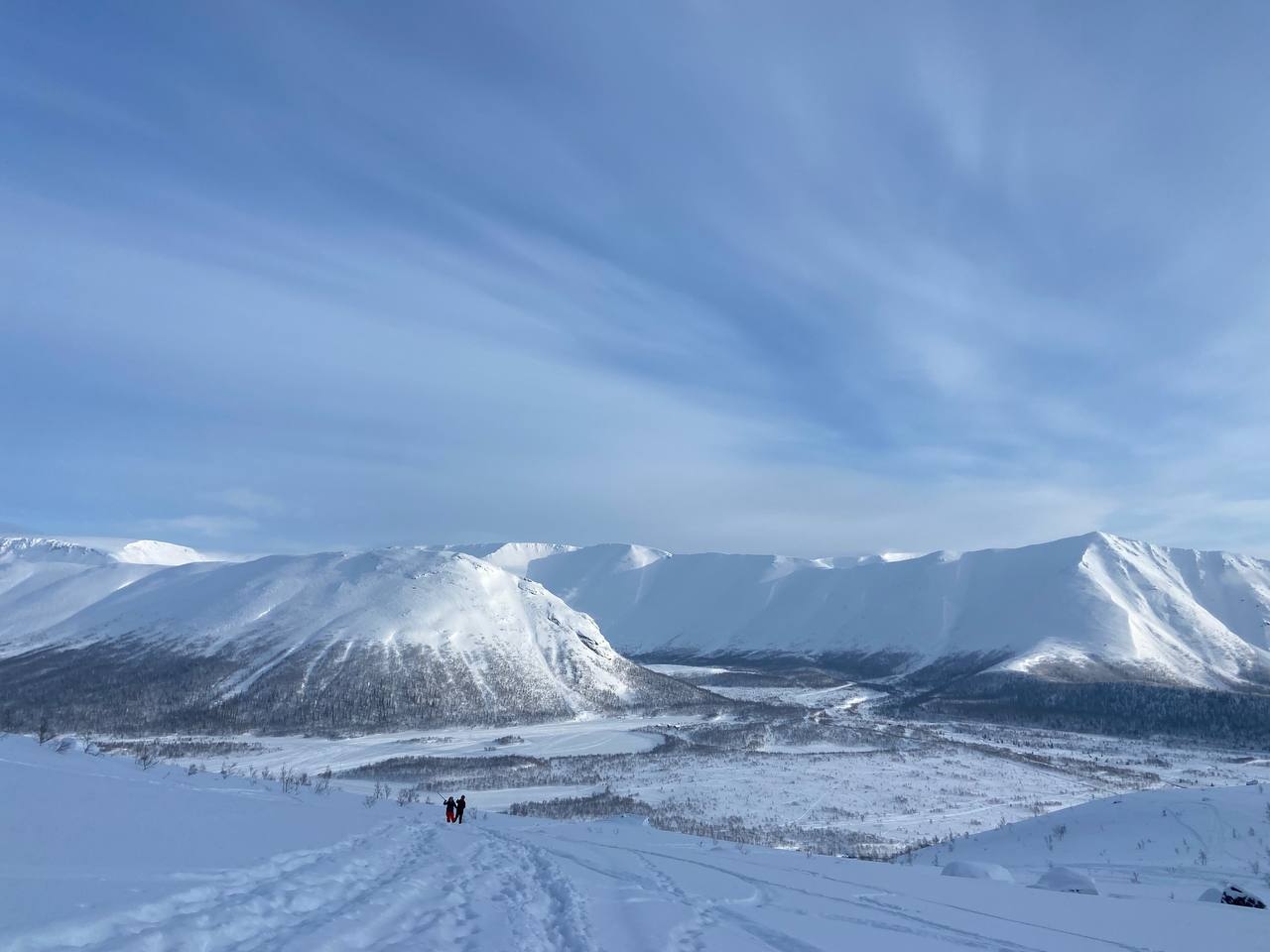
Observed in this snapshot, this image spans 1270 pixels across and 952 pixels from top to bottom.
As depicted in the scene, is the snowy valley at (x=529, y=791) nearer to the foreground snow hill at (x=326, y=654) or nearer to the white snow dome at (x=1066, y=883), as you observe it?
the white snow dome at (x=1066, y=883)

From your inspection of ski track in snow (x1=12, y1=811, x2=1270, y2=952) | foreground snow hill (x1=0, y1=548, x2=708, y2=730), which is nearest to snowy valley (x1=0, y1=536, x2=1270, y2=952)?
ski track in snow (x1=12, y1=811, x2=1270, y2=952)

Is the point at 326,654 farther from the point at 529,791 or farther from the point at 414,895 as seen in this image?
the point at 414,895

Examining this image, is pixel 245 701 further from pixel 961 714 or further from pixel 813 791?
pixel 961 714

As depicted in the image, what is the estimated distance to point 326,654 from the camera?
120 m

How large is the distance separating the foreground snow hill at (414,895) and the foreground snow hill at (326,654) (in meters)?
90.0

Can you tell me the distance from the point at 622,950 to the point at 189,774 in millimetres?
19554

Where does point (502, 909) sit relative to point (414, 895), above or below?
below

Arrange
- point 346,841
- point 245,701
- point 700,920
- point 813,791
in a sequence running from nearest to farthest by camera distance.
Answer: point 700,920 → point 346,841 → point 813,791 → point 245,701

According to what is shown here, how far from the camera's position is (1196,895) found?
16.5 m

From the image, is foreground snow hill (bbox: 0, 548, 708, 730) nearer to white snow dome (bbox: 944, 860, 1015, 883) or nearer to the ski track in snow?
white snow dome (bbox: 944, 860, 1015, 883)

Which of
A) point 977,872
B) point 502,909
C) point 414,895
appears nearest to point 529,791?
point 977,872

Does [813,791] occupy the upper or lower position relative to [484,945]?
lower

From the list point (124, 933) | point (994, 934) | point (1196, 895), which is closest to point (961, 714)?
point (1196, 895)

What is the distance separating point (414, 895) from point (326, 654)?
121 m
